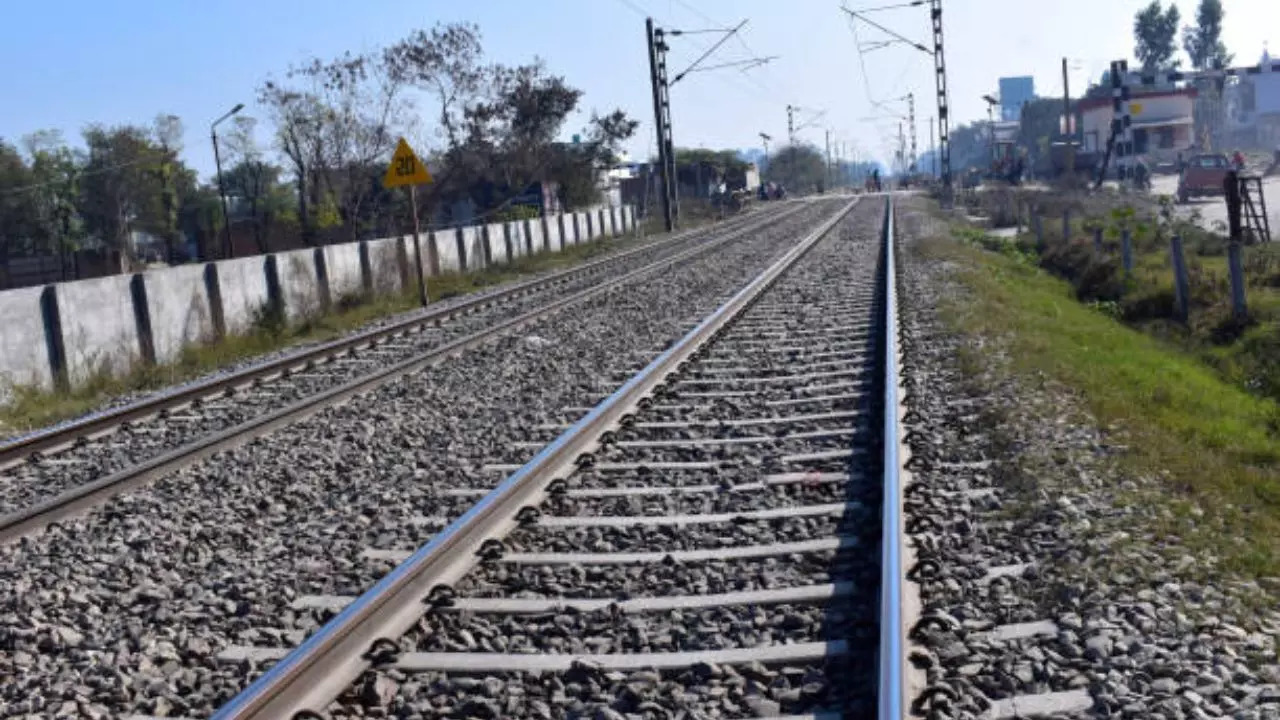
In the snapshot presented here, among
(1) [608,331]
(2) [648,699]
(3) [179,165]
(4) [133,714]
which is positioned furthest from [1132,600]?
(3) [179,165]

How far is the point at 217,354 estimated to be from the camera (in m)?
19.2

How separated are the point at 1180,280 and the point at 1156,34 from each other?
152 metres

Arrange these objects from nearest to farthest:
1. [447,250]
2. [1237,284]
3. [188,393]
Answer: [188,393], [1237,284], [447,250]

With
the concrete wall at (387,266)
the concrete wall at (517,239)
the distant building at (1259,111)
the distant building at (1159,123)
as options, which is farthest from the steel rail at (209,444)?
the distant building at (1259,111)

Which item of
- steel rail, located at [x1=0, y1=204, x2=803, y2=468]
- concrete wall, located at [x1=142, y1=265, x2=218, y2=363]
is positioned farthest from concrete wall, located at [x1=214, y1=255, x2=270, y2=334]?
steel rail, located at [x1=0, y1=204, x2=803, y2=468]

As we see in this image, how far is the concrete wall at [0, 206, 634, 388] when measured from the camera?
16.4 metres

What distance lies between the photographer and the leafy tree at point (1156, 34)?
154125mm

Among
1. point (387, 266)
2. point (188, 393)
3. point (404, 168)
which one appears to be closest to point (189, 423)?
point (188, 393)

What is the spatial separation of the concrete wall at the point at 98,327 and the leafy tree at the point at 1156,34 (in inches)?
5966

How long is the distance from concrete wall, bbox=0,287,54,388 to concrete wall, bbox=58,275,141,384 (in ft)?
1.22

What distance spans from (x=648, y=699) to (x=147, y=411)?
8.70m

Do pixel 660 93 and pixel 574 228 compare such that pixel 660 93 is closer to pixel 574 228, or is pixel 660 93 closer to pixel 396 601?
pixel 574 228

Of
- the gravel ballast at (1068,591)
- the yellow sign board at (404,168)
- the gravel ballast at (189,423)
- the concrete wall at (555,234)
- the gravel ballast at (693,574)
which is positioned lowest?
the gravel ballast at (1068,591)

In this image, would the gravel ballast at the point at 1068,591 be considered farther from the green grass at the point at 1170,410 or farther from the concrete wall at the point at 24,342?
the concrete wall at the point at 24,342
